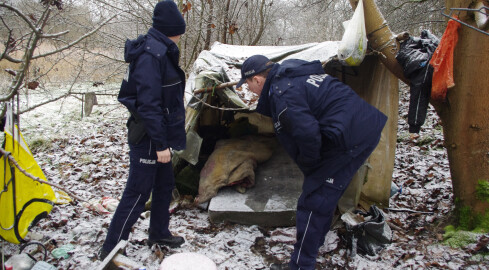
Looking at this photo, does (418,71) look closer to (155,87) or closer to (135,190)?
(155,87)

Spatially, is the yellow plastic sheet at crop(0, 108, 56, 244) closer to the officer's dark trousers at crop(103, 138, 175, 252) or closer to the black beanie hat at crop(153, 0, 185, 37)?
the officer's dark trousers at crop(103, 138, 175, 252)

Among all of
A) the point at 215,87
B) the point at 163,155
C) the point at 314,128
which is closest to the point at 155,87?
the point at 163,155

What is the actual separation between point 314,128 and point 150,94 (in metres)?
1.32

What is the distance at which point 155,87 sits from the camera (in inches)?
106

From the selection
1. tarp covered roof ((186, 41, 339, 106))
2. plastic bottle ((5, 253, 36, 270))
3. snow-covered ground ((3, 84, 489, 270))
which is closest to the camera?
plastic bottle ((5, 253, 36, 270))

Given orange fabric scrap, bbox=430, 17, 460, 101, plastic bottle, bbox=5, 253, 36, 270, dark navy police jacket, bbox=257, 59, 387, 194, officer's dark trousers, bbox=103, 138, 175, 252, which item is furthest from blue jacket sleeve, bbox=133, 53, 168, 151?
orange fabric scrap, bbox=430, 17, 460, 101

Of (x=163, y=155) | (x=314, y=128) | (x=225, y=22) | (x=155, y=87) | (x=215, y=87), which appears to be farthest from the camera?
(x=225, y=22)

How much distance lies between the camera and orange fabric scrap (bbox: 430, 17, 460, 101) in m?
3.17

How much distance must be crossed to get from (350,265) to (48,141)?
6655mm

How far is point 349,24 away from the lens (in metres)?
3.61

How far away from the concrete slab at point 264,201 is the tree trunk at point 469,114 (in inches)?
71.0

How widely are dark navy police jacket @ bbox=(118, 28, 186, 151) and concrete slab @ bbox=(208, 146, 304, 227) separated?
1400mm

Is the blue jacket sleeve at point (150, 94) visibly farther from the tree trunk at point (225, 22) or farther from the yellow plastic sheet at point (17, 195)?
the tree trunk at point (225, 22)

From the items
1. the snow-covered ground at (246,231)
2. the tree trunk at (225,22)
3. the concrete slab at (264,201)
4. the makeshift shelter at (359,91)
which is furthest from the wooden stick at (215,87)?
the tree trunk at (225,22)
